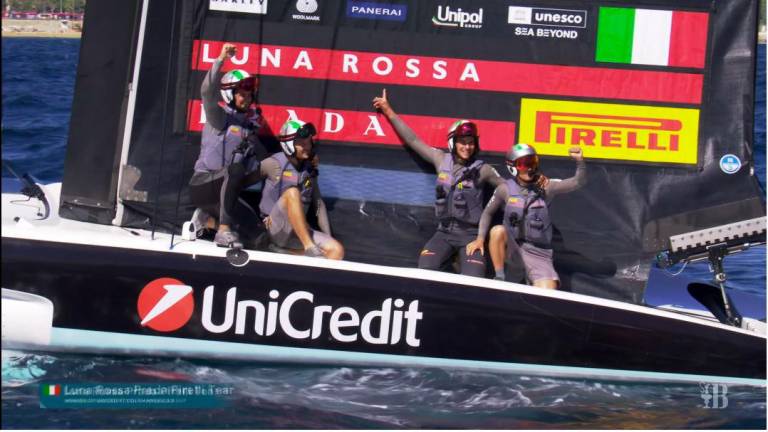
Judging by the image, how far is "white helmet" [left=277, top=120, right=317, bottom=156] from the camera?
261 inches

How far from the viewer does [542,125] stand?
6.99 meters

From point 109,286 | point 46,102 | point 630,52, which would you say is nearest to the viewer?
point 109,286

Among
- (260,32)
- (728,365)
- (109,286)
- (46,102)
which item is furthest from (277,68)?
(46,102)

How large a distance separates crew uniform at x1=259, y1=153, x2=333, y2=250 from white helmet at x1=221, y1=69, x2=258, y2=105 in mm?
433

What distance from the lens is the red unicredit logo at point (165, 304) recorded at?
20.6ft

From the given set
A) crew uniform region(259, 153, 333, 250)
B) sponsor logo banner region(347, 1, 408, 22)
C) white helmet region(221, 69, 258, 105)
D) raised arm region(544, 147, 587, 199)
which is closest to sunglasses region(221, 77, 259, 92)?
white helmet region(221, 69, 258, 105)

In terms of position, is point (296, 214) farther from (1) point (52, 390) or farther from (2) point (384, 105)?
(1) point (52, 390)

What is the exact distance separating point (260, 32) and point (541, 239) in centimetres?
213

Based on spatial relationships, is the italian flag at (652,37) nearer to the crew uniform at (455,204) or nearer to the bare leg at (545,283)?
the crew uniform at (455,204)

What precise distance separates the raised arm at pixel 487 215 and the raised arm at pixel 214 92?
1.64 metres

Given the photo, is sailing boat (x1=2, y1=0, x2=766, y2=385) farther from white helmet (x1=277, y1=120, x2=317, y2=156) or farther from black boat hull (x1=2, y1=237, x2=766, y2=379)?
white helmet (x1=277, y1=120, x2=317, y2=156)

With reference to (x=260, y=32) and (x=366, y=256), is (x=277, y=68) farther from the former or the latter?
(x=366, y=256)

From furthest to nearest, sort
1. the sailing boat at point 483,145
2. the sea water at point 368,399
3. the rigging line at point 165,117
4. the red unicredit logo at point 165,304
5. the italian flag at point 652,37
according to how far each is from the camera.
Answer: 1. the italian flag at point 652,37
2. the rigging line at point 165,117
3. the sailing boat at point 483,145
4. the red unicredit logo at point 165,304
5. the sea water at point 368,399

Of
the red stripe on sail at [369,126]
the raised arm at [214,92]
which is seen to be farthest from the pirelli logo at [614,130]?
the raised arm at [214,92]
